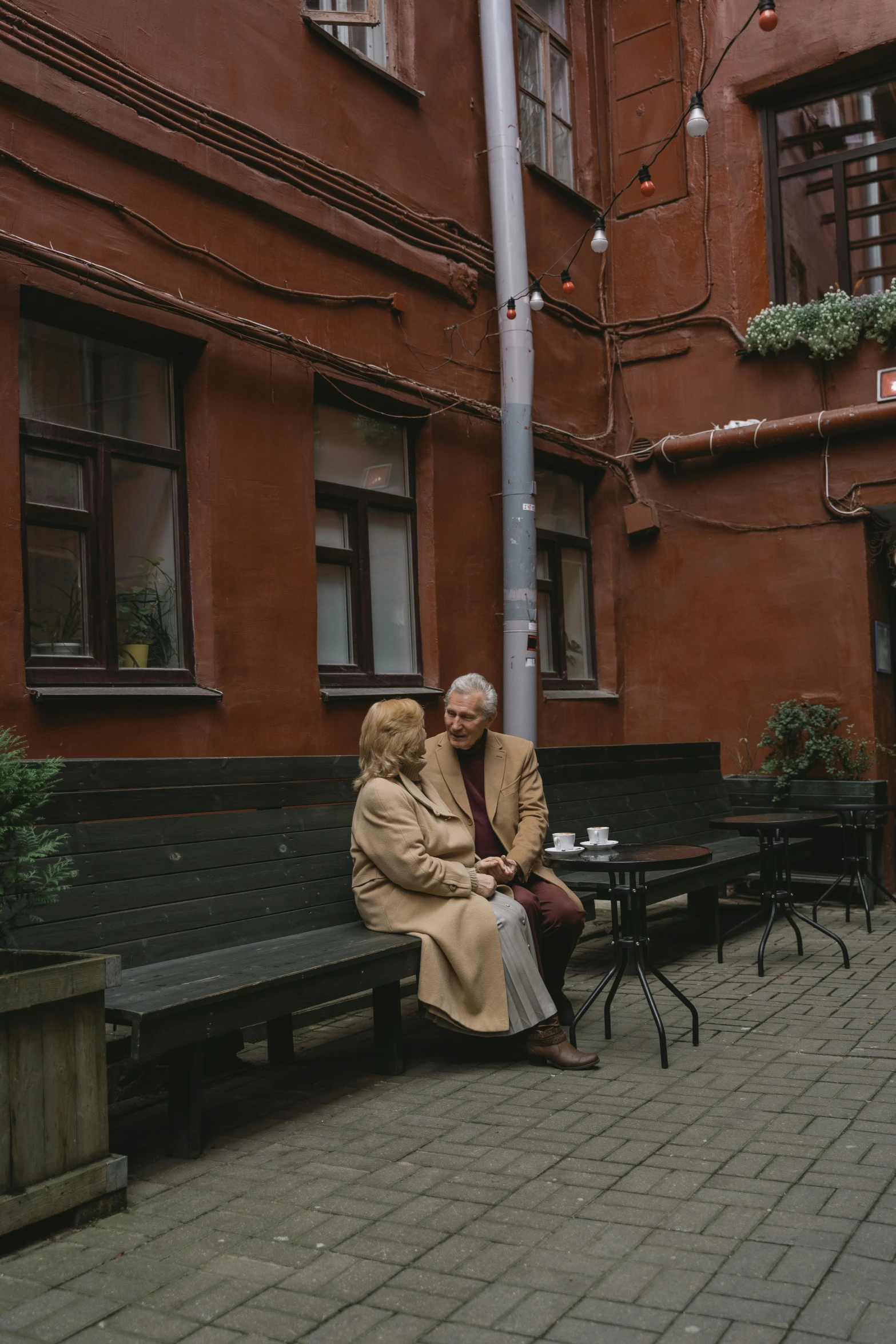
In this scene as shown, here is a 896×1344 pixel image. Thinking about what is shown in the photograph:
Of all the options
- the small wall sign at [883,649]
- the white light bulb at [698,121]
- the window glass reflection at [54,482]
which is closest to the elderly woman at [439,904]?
the window glass reflection at [54,482]

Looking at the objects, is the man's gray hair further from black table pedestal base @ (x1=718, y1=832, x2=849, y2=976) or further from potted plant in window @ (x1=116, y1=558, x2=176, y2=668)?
black table pedestal base @ (x1=718, y1=832, x2=849, y2=976)

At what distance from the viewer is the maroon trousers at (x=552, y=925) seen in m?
5.60

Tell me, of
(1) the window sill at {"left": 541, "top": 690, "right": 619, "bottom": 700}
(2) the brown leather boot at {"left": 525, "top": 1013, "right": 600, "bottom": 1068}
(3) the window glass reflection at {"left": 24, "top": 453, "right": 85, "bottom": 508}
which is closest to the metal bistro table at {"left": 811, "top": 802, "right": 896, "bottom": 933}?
(1) the window sill at {"left": 541, "top": 690, "right": 619, "bottom": 700}

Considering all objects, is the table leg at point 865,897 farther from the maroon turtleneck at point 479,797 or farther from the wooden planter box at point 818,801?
the maroon turtleneck at point 479,797

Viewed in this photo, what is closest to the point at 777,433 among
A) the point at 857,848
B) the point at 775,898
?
the point at 857,848

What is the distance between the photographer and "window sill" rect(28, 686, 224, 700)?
600 centimetres

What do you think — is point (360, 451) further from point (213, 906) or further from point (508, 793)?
point (213, 906)

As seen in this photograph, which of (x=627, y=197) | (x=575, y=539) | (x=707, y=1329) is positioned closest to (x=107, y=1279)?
(x=707, y=1329)

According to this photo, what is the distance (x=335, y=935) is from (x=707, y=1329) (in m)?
2.66

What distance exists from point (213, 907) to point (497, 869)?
1.29 meters

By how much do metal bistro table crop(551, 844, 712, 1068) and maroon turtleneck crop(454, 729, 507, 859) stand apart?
353mm

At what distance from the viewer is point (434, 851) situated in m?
5.39

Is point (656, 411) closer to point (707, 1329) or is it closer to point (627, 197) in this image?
point (627, 197)

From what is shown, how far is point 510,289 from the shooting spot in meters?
9.53
